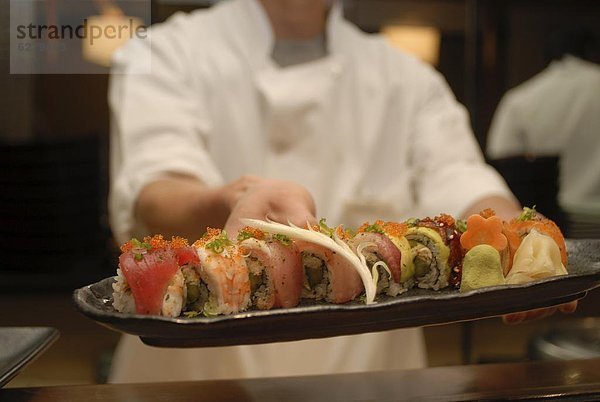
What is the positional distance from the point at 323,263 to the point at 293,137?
0.72m

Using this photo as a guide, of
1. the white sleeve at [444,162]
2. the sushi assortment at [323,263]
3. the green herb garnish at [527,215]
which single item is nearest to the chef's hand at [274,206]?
the sushi assortment at [323,263]

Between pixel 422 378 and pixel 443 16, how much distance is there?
1578mm

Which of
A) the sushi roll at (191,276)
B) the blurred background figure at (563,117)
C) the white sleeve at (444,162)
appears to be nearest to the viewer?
the sushi roll at (191,276)

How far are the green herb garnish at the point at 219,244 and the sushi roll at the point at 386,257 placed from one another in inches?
7.7

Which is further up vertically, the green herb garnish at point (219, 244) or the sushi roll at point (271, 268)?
the green herb garnish at point (219, 244)

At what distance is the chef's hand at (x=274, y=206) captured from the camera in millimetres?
1188

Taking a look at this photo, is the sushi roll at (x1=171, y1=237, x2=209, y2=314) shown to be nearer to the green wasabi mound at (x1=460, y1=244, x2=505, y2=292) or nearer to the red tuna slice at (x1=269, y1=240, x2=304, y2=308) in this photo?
the red tuna slice at (x1=269, y1=240, x2=304, y2=308)

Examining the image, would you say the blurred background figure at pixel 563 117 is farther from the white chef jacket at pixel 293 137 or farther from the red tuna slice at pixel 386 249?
the red tuna slice at pixel 386 249

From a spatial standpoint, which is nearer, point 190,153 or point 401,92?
point 190,153

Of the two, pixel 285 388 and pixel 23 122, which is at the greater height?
pixel 23 122

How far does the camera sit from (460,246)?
4.18ft

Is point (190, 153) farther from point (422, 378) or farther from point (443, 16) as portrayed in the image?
point (443, 16)

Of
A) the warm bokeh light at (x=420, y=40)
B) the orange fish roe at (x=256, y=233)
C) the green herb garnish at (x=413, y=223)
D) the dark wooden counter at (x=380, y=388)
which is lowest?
the dark wooden counter at (x=380, y=388)

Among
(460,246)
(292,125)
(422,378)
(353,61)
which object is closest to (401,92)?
(353,61)
